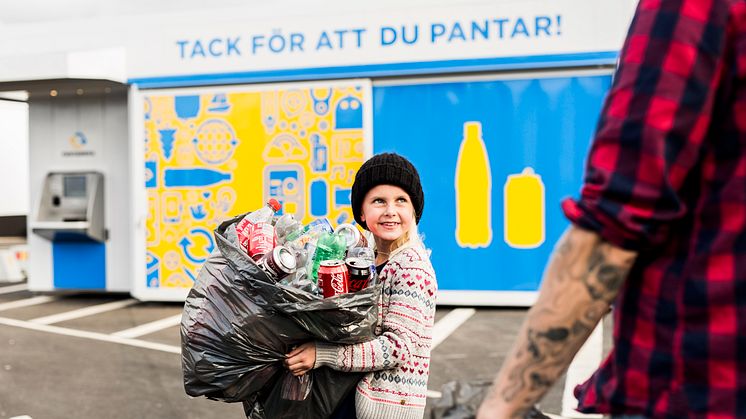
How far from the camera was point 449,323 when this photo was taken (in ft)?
22.7

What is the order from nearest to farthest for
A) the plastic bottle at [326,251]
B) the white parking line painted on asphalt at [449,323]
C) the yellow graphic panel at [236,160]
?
the plastic bottle at [326,251] → the white parking line painted on asphalt at [449,323] → the yellow graphic panel at [236,160]

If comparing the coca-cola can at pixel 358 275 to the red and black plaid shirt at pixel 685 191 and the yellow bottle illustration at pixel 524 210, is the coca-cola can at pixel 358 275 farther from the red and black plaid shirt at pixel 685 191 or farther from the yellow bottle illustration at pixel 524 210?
the yellow bottle illustration at pixel 524 210

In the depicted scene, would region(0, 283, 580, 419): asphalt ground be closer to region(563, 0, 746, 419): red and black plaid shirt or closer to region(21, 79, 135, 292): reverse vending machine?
region(21, 79, 135, 292): reverse vending machine

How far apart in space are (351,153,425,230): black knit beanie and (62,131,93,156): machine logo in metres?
7.38

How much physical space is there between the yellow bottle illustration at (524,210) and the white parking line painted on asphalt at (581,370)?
1.41 meters

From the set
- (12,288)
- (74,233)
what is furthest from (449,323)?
(12,288)

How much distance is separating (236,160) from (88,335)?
248 cm

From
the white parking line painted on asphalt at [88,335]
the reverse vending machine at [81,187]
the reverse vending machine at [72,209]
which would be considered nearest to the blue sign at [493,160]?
the white parking line painted on asphalt at [88,335]

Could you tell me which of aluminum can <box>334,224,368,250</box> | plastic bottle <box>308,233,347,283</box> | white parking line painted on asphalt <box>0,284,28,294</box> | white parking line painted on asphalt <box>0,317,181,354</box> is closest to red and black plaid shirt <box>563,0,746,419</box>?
plastic bottle <box>308,233,347,283</box>

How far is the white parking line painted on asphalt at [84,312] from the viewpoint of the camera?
7.45 metres

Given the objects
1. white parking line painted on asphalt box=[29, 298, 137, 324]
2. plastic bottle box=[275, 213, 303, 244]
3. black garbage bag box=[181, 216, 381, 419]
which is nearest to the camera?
black garbage bag box=[181, 216, 381, 419]

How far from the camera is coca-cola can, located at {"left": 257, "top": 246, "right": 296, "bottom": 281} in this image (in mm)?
1885

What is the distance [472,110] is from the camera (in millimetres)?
7570

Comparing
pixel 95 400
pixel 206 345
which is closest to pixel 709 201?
pixel 206 345
